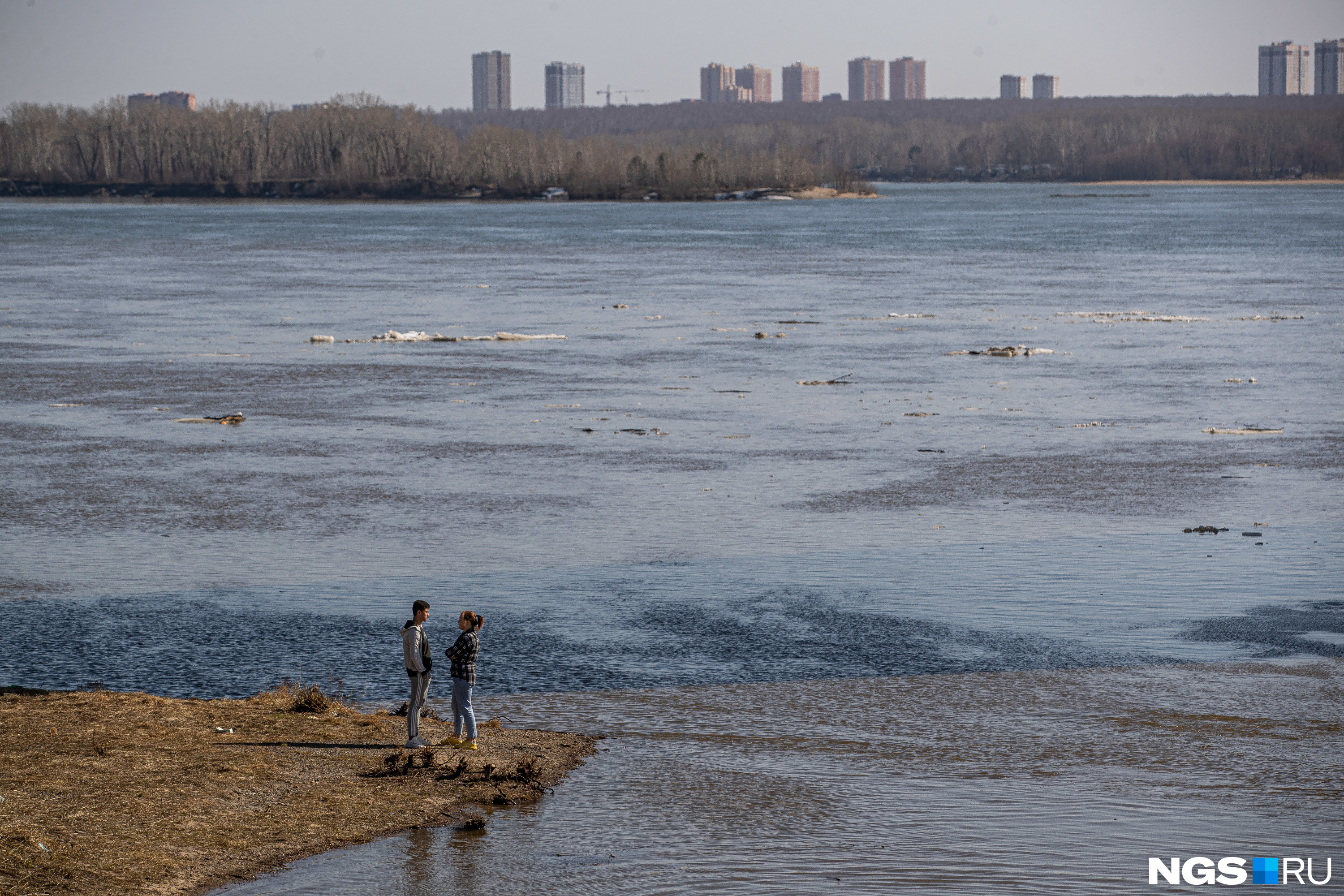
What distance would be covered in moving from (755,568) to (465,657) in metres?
6.60

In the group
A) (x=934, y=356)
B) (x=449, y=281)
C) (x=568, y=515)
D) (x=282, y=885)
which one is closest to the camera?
(x=282, y=885)

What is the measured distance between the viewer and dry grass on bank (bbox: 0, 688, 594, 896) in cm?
916

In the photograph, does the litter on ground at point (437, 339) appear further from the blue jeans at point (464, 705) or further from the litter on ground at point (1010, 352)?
the blue jeans at point (464, 705)

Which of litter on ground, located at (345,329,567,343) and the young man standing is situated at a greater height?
litter on ground, located at (345,329,567,343)

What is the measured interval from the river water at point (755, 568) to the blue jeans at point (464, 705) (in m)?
0.89

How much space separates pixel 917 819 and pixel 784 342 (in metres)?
29.8

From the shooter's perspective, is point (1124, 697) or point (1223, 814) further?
point (1124, 697)

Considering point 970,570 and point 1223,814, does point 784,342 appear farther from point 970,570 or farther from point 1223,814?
point 1223,814

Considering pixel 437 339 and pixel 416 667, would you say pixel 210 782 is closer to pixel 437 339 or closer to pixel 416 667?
pixel 416 667

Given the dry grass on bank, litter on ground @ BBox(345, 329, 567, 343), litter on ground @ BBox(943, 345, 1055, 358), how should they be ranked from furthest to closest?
litter on ground @ BBox(345, 329, 567, 343)
litter on ground @ BBox(943, 345, 1055, 358)
the dry grass on bank

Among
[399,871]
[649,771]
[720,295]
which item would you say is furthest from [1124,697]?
[720,295]

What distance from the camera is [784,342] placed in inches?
1560

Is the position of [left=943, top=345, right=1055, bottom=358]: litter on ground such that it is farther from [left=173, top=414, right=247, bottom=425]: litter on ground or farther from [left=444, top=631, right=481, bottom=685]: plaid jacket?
[left=444, top=631, right=481, bottom=685]: plaid jacket

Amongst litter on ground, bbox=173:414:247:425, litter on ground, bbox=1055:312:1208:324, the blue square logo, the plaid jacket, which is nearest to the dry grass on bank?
the plaid jacket
